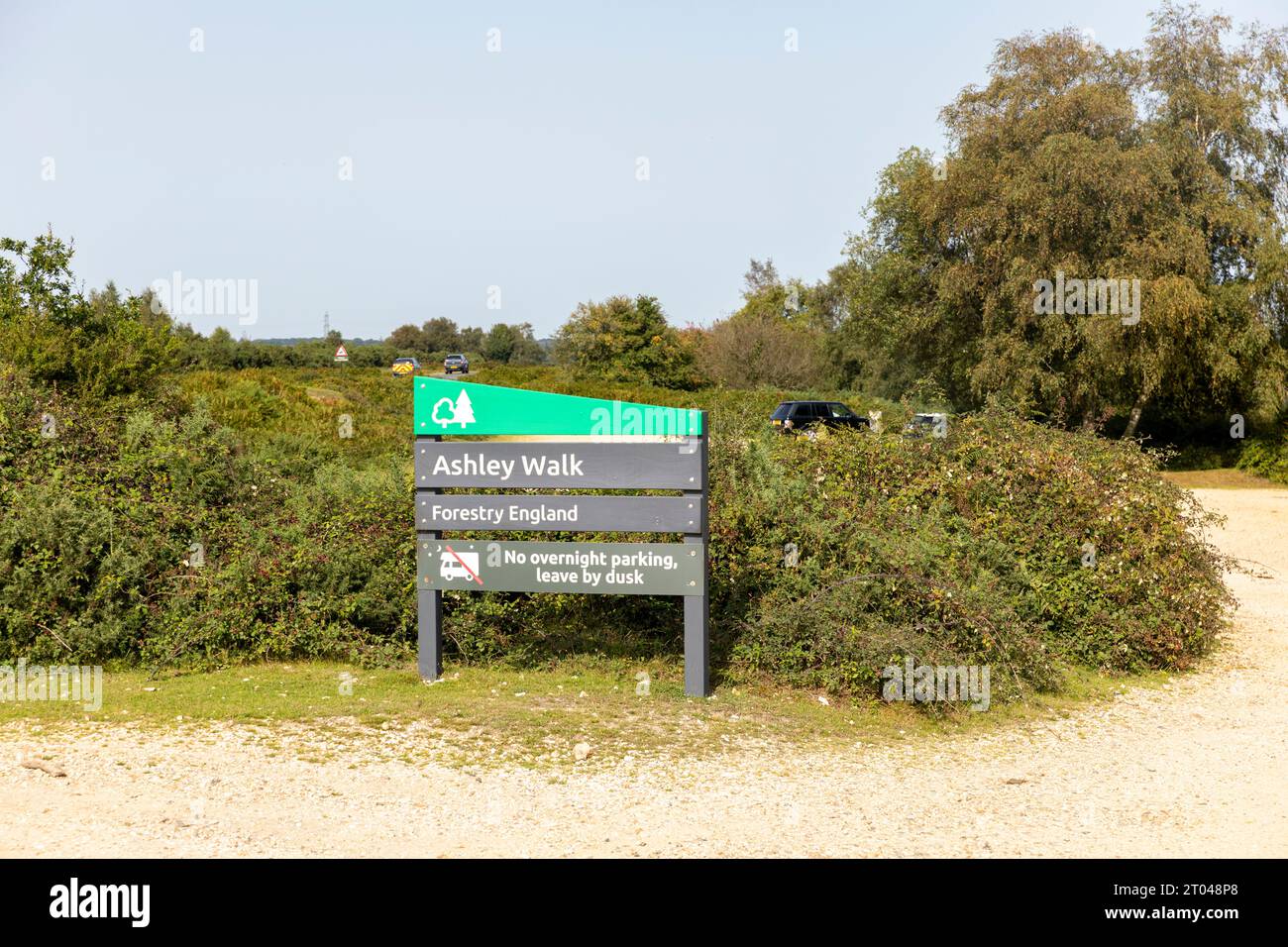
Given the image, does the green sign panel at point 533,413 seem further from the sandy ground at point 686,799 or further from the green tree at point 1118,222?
the green tree at point 1118,222

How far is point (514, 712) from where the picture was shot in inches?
262


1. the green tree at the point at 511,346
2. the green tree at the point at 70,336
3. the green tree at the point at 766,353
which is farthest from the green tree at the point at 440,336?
the green tree at the point at 70,336

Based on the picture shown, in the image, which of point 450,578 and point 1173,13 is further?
point 1173,13

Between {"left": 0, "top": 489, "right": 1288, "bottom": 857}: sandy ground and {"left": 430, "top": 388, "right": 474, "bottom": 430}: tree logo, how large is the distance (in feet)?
7.17

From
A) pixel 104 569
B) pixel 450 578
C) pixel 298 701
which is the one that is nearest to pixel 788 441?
pixel 450 578

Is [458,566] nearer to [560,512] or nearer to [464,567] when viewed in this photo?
[464,567]

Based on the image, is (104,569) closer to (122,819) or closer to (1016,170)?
(122,819)

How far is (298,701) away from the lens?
6.90 m

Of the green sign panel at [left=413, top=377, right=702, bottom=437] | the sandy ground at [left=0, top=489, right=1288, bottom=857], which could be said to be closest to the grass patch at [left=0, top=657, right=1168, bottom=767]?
the sandy ground at [left=0, top=489, right=1288, bottom=857]

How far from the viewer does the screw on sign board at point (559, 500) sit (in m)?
7.05

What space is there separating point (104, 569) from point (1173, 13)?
3111 centimetres

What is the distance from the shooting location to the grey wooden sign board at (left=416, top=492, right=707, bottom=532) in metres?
7.07

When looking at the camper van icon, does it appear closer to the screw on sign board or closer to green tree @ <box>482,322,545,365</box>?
the screw on sign board

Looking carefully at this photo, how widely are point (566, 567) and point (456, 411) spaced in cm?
126
